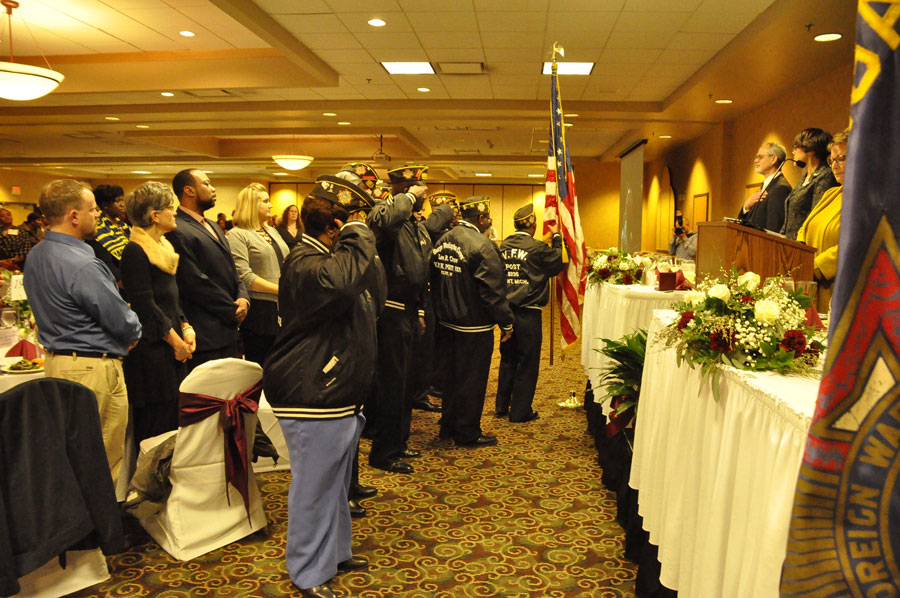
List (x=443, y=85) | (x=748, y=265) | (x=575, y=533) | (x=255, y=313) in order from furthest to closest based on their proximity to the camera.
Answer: (x=443, y=85) → (x=255, y=313) → (x=575, y=533) → (x=748, y=265)

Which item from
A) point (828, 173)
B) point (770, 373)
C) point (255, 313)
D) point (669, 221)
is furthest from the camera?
point (669, 221)

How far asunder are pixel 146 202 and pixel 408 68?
550 centimetres

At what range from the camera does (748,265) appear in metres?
2.52

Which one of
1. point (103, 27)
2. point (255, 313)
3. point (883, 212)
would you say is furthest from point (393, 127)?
point (883, 212)

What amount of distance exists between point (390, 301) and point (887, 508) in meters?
3.36

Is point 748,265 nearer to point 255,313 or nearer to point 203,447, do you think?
point 203,447

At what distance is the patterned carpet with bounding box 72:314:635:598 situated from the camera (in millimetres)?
2658

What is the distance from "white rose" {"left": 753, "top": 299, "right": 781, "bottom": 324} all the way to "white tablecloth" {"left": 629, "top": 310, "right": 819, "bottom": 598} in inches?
6.2

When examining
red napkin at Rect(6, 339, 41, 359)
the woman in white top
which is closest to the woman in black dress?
the woman in white top

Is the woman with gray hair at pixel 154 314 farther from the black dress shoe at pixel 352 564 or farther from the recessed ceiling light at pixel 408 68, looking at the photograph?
the recessed ceiling light at pixel 408 68

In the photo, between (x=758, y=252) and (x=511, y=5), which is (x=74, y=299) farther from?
(x=511, y=5)

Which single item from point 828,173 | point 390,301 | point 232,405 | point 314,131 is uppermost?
point 314,131

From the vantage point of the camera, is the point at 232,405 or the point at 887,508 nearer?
the point at 887,508

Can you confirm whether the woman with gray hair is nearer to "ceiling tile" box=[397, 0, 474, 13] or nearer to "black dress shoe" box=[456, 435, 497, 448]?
"black dress shoe" box=[456, 435, 497, 448]
